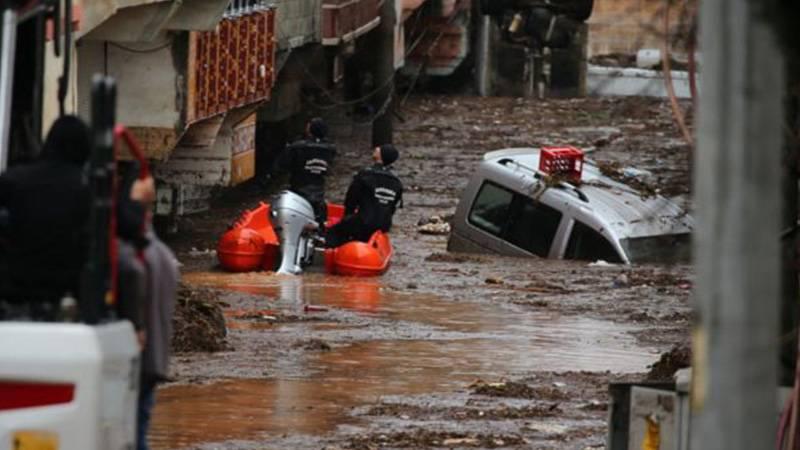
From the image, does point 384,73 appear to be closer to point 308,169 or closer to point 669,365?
point 308,169

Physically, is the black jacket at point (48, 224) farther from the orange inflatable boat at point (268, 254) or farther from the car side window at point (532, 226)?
the car side window at point (532, 226)

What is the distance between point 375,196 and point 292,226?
94 centimetres

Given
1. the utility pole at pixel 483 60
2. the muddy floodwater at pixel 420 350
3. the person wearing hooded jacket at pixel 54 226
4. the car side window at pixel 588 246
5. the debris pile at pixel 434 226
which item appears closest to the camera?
the person wearing hooded jacket at pixel 54 226

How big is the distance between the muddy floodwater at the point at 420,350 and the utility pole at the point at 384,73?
845 cm

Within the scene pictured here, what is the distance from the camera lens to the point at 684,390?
34.8 feet

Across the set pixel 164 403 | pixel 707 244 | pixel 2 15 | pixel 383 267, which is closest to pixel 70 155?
pixel 2 15

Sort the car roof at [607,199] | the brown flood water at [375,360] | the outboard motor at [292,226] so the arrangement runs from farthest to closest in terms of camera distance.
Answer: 1. the car roof at [607,199]
2. the outboard motor at [292,226]
3. the brown flood water at [375,360]

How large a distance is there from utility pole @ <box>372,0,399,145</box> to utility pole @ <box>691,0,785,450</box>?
39280mm

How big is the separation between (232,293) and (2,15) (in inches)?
640

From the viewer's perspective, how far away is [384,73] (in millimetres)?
A: 47500

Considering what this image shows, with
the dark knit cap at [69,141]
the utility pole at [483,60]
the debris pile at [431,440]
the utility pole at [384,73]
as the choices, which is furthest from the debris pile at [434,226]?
the dark knit cap at [69,141]

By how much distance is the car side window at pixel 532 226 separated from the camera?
28.5 metres

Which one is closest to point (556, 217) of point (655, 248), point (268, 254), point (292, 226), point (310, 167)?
point (655, 248)

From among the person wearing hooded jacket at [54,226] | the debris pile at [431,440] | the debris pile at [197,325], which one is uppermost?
the person wearing hooded jacket at [54,226]
